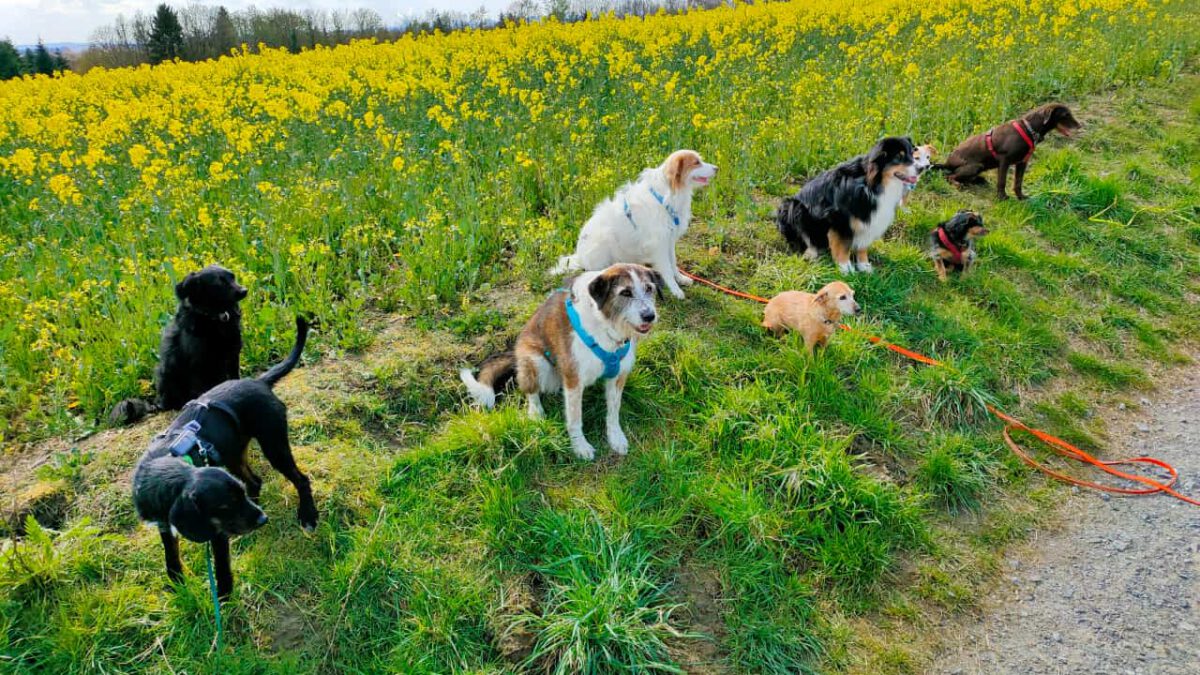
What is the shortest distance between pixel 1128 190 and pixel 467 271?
25.3 feet

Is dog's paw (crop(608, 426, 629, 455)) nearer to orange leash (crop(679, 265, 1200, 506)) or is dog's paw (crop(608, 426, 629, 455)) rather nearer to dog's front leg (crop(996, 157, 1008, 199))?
orange leash (crop(679, 265, 1200, 506))

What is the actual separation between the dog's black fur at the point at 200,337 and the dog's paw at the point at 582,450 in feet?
7.30

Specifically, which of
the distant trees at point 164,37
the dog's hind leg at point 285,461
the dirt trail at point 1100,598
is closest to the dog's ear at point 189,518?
the dog's hind leg at point 285,461

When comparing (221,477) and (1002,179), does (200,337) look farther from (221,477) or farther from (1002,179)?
(1002,179)

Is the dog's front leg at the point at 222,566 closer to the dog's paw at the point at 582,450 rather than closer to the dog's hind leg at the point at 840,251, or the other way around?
the dog's paw at the point at 582,450

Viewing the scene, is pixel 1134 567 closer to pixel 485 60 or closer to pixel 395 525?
pixel 395 525

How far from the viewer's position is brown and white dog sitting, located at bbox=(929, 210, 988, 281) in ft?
19.1

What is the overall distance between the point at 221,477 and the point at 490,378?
1988 mm

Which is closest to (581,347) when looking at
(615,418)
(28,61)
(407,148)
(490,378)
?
(615,418)

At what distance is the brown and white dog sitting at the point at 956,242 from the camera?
19.1 ft

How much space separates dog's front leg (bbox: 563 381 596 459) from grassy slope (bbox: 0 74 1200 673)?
3.4 inches

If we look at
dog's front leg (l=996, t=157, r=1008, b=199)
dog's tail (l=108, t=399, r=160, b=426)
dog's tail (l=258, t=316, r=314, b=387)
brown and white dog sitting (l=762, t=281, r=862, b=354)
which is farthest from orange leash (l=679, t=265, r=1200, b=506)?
dog's tail (l=108, t=399, r=160, b=426)

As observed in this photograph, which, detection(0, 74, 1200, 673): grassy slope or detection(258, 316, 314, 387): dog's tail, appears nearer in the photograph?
detection(0, 74, 1200, 673): grassy slope

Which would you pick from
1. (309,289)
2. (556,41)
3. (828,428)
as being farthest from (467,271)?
(556,41)
